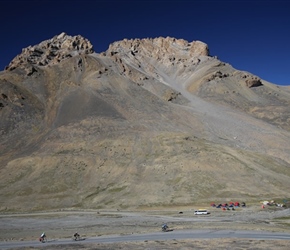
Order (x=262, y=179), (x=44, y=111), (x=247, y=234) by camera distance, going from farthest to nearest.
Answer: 1. (x=44, y=111)
2. (x=262, y=179)
3. (x=247, y=234)

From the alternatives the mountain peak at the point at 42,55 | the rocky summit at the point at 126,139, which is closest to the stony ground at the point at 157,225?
the rocky summit at the point at 126,139

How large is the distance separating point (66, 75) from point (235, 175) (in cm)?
9648

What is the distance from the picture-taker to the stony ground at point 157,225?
118ft

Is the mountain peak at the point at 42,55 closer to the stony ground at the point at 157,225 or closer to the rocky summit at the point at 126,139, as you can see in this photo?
the rocky summit at the point at 126,139

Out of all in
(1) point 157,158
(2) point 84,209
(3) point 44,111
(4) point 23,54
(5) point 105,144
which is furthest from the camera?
(4) point 23,54

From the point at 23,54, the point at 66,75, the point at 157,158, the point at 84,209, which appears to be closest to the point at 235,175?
the point at 157,158

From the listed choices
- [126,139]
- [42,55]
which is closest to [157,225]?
[126,139]

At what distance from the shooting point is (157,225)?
174 feet

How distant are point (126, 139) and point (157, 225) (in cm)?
6372

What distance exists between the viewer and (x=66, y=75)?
163 m

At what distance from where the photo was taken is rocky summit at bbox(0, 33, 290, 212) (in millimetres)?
90188

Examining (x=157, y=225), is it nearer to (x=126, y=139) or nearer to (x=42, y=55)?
(x=126, y=139)

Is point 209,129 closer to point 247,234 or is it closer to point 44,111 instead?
point 44,111

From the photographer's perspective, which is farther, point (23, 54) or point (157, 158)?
point (23, 54)
